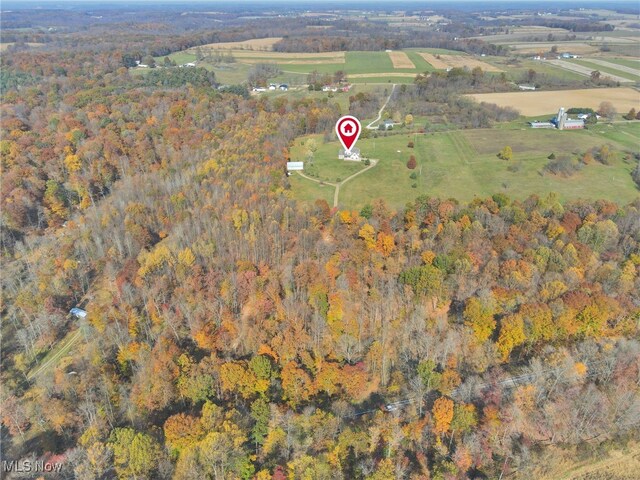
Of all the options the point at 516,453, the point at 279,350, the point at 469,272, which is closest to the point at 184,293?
the point at 279,350

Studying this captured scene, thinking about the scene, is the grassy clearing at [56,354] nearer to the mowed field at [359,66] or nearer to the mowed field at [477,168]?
the mowed field at [477,168]

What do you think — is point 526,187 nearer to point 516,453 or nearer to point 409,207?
point 409,207

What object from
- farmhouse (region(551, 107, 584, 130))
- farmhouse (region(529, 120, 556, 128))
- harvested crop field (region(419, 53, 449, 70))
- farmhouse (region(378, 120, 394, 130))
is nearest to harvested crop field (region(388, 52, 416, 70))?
harvested crop field (region(419, 53, 449, 70))

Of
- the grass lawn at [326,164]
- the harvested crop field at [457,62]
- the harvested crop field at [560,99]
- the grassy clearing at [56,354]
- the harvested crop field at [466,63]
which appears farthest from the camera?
the harvested crop field at [457,62]

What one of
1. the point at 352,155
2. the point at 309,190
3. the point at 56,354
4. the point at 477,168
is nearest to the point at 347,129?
the point at 352,155

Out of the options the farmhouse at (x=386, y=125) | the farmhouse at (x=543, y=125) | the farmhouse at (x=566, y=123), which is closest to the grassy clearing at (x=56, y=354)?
the farmhouse at (x=386, y=125)
